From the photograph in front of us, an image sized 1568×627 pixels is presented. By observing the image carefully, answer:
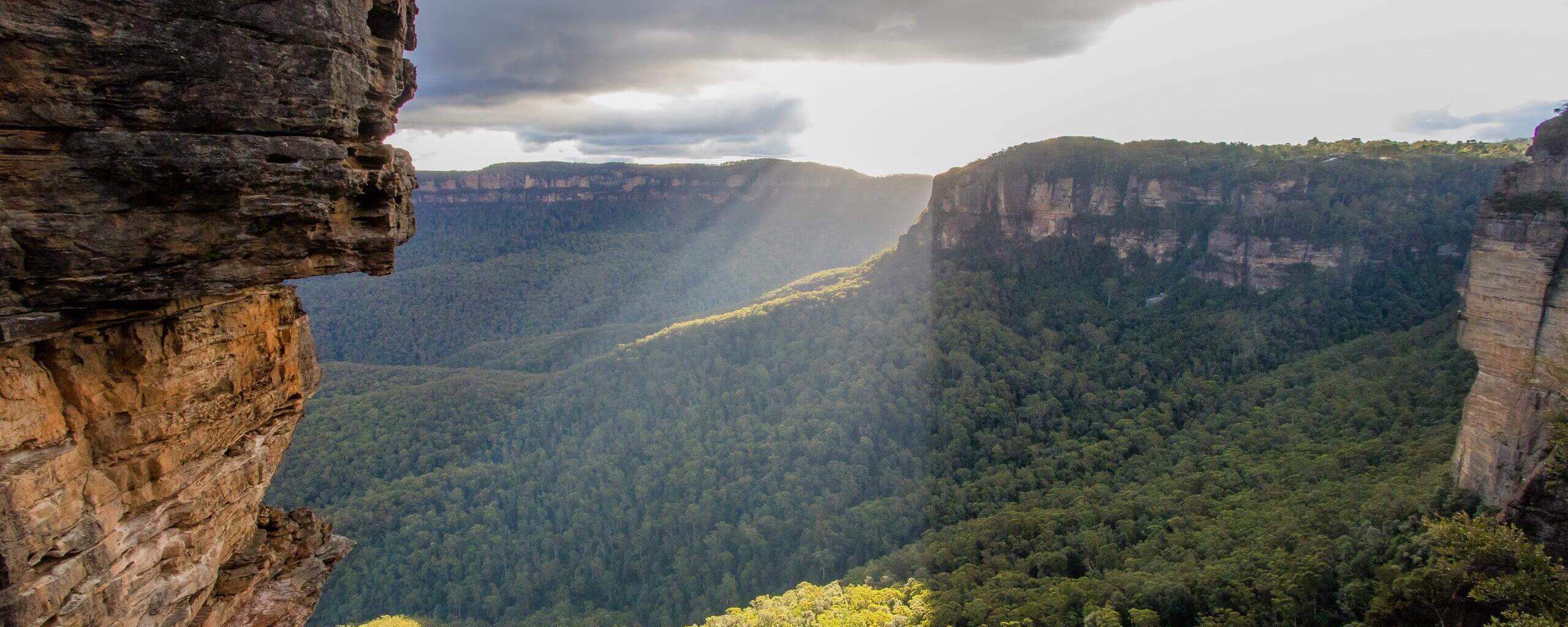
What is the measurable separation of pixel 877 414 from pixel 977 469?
25.6ft

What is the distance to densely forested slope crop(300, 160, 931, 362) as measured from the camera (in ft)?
363

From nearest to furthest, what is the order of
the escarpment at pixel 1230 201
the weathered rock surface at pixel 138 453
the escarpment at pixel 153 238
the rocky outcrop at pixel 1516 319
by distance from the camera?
1. the escarpment at pixel 153 238
2. the weathered rock surface at pixel 138 453
3. the rocky outcrop at pixel 1516 319
4. the escarpment at pixel 1230 201

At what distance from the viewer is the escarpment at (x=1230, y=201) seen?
4825cm

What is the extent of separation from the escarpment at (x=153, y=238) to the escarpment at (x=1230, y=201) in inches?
2290

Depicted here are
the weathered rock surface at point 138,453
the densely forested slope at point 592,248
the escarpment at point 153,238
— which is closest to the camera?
the escarpment at point 153,238

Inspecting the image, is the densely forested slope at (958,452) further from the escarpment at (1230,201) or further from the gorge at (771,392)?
the escarpment at (1230,201)

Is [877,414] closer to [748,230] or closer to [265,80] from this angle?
[265,80]

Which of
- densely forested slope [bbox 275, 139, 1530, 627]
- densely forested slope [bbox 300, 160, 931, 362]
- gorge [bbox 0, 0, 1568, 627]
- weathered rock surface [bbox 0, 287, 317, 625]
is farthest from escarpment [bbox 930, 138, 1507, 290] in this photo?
weathered rock surface [bbox 0, 287, 317, 625]

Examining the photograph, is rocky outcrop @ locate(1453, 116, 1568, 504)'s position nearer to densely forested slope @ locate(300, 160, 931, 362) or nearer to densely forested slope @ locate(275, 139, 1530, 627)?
densely forested slope @ locate(275, 139, 1530, 627)

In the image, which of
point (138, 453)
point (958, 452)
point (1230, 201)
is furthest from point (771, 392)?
point (138, 453)

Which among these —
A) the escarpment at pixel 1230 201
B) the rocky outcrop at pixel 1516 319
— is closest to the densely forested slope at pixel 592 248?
the escarpment at pixel 1230 201

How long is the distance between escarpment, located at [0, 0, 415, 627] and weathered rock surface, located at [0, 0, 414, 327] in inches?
0.6

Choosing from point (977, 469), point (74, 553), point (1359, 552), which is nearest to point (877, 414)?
point (977, 469)

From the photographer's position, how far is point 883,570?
33406 mm
